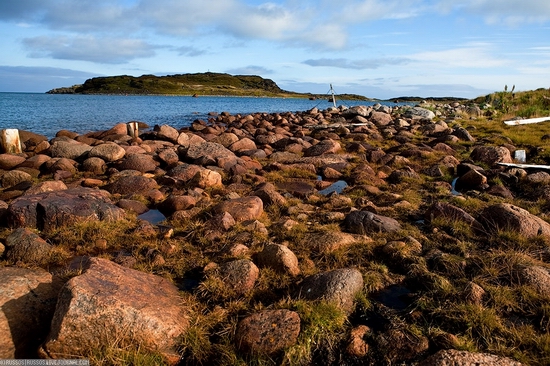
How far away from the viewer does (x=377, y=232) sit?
21.6 ft

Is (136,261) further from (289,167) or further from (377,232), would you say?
(289,167)

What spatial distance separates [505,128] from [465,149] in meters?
7.16

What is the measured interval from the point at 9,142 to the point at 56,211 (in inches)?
422

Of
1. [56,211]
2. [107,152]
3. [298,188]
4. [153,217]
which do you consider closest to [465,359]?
[153,217]

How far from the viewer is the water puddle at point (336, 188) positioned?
1021 cm

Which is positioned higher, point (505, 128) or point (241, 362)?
point (505, 128)

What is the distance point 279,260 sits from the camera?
17.2 feet

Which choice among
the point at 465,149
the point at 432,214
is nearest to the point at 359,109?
the point at 465,149

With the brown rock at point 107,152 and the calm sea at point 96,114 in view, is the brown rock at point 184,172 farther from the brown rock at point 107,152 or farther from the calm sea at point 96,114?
the calm sea at point 96,114

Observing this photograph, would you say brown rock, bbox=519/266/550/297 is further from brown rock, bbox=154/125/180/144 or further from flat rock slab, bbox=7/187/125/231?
brown rock, bbox=154/125/180/144

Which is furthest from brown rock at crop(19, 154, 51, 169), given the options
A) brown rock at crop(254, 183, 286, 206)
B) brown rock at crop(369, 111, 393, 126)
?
brown rock at crop(369, 111, 393, 126)

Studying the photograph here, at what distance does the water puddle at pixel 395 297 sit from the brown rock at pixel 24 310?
3936 millimetres

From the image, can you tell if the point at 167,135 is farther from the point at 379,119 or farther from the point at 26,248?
the point at 379,119

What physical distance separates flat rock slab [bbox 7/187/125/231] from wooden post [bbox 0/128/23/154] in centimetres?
968
